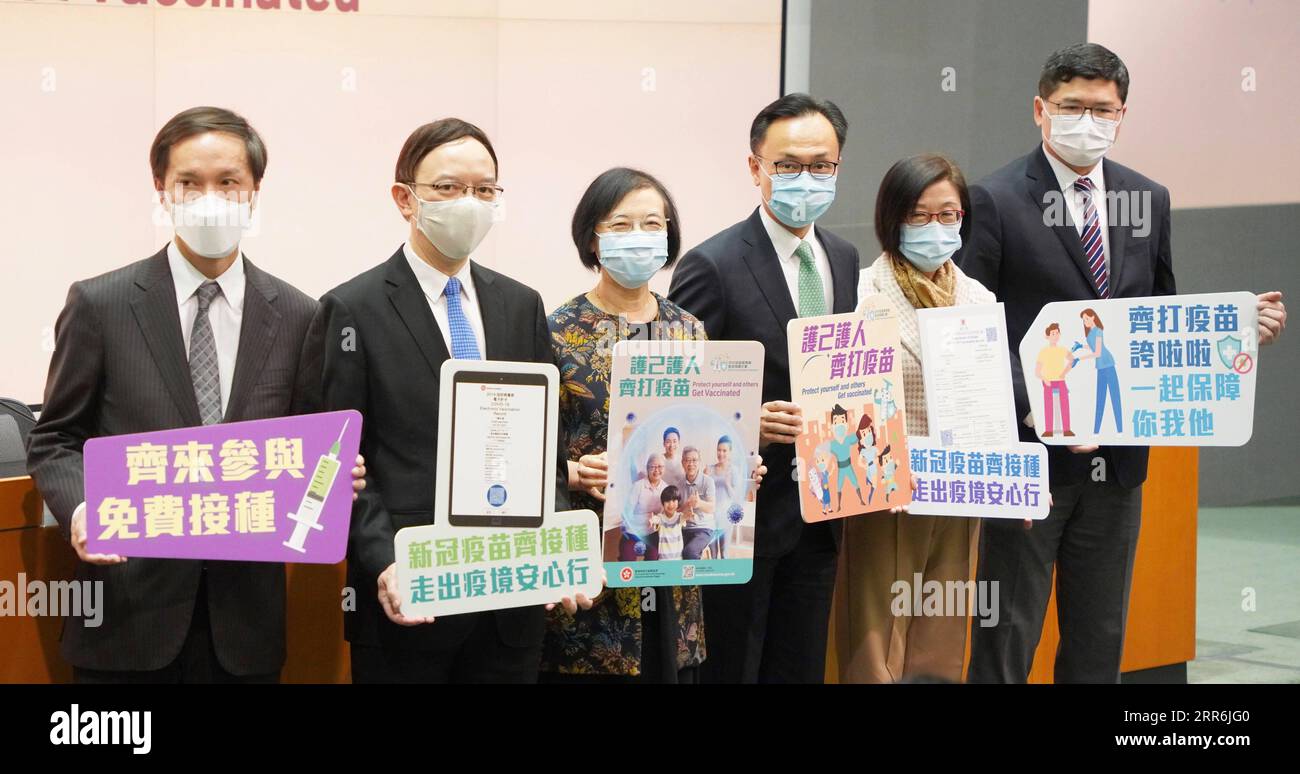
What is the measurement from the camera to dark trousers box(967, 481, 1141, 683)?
11.4 ft

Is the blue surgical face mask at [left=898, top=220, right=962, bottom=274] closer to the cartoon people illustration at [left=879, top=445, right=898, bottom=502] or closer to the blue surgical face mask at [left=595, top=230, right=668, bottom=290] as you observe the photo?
the cartoon people illustration at [left=879, top=445, right=898, bottom=502]

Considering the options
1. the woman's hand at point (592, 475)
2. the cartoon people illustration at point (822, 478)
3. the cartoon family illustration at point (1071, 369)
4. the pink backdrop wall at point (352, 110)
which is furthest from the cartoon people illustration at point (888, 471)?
the pink backdrop wall at point (352, 110)

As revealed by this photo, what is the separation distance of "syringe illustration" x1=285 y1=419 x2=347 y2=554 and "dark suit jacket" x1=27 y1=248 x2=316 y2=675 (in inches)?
6.9

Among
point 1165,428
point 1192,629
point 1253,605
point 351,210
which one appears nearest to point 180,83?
point 351,210

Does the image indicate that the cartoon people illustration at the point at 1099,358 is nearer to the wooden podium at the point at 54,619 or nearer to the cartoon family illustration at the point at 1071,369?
the cartoon family illustration at the point at 1071,369

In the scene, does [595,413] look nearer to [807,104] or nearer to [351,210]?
[807,104]

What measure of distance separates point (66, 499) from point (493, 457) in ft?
2.80

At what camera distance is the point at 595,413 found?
9.34ft

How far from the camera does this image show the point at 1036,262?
3459 millimetres

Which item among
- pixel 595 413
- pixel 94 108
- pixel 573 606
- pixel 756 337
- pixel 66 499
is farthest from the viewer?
pixel 94 108

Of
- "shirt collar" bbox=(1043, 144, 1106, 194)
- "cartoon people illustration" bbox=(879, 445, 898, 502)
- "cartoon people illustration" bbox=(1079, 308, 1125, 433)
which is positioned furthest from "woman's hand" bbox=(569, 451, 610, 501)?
"shirt collar" bbox=(1043, 144, 1106, 194)

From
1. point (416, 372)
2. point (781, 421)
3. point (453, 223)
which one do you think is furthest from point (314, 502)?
point (781, 421)

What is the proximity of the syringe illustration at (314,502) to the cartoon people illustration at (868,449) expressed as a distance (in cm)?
132

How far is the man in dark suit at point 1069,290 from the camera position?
3461mm
